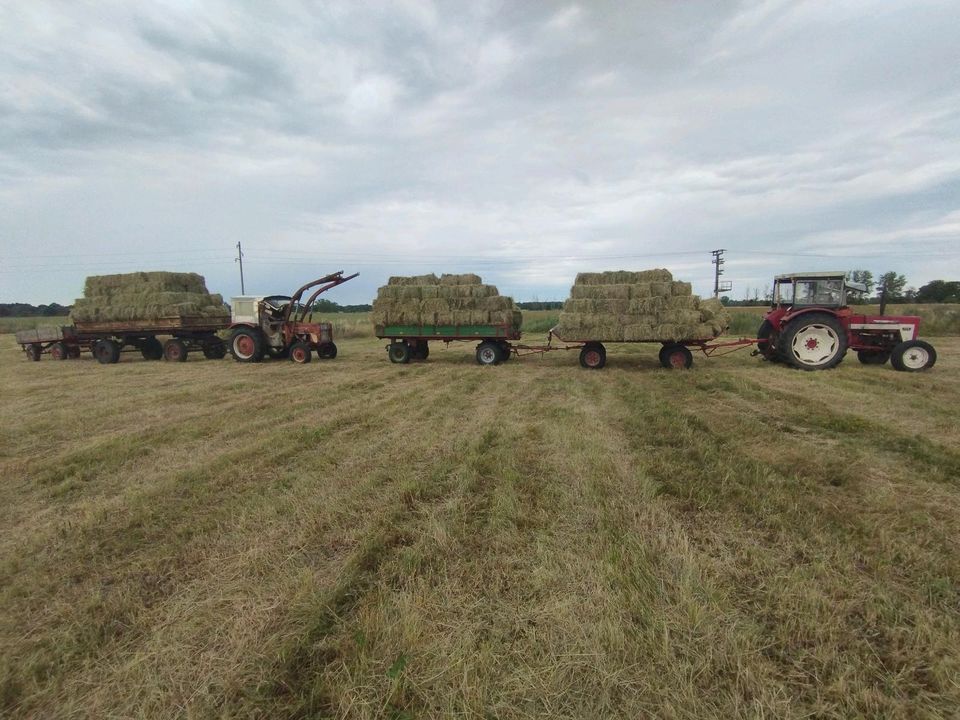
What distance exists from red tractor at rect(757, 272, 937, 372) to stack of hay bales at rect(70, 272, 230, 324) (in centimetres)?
1747

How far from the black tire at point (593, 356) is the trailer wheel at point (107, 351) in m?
15.1

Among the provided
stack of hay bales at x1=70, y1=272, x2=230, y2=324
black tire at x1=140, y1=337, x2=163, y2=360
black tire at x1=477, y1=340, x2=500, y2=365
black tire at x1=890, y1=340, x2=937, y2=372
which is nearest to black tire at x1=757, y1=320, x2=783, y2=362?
black tire at x1=890, y1=340, x2=937, y2=372

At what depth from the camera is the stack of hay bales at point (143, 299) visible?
1405 cm

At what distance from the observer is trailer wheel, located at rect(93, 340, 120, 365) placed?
14.4m

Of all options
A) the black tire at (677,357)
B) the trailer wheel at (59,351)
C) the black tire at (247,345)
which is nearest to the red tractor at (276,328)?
the black tire at (247,345)

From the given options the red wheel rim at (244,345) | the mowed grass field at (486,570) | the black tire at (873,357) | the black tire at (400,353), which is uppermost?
the red wheel rim at (244,345)

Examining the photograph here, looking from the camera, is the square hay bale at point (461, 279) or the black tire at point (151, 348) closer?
the square hay bale at point (461, 279)

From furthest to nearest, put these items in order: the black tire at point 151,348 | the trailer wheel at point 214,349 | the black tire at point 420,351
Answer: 1. the black tire at point 151,348
2. the trailer wheel at point 214,349
3. the black tire at point 420,351

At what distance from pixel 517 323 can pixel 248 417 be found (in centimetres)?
796

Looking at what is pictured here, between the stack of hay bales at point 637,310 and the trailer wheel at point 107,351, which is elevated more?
the stack of hay bales at point 637,310

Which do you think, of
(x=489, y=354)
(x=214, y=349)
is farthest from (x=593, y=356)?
(x=214, y=349)

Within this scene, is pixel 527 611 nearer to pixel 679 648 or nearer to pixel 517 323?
pixel 679 648

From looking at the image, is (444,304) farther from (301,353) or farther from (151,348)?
(151,348)

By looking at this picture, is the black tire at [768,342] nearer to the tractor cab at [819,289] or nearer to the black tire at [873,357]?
the tractor cab at [819,289]
